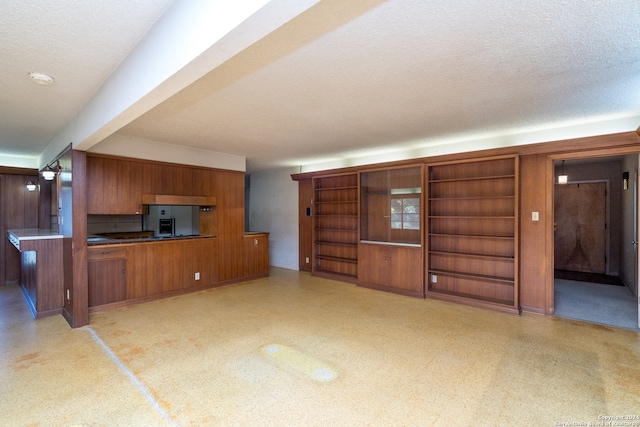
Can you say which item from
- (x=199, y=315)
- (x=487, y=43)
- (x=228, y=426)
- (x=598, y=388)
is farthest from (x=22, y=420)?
(x=598, y=388)

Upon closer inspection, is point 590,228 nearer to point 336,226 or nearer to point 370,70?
point 336,226

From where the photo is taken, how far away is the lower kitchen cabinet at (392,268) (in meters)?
5.02

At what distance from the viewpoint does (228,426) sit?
1925mm

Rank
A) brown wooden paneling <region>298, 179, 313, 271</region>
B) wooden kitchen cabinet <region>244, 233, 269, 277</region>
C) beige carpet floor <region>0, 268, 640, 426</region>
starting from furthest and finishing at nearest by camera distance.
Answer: brown wooden paneling <region>298, 179, 313, 271</region> → wooden kitchen cabinet <region>244, 233, 269, 277</region> → beige carpet floor <region>0, 268, 640, 426</region>

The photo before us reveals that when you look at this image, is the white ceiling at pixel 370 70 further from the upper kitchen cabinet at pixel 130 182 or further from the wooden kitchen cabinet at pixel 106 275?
the wooden kitchen cabinet at pixel 106 275

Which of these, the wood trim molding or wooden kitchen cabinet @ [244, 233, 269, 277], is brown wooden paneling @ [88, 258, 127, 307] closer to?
wooden kitchen cabinet @ [244, 233, 269, 277]

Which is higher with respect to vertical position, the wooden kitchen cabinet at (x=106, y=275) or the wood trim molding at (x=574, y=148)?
the wood trim molding at (x=574, y=148)

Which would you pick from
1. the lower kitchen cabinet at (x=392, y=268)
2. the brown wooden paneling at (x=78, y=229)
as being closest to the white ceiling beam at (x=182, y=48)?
the brown wooden paneling at (x=78, y=229)

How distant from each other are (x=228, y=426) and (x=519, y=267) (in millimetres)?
4144

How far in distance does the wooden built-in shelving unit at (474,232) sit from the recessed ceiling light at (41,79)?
16.0 feet

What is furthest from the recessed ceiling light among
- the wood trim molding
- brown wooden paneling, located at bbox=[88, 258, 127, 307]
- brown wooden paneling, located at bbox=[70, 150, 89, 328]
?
the wood trim molding

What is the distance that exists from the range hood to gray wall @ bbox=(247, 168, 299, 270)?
2.31m

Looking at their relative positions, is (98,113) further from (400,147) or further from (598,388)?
(598,388)

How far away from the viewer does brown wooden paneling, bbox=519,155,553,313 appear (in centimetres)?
412
